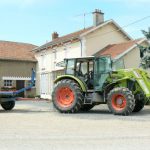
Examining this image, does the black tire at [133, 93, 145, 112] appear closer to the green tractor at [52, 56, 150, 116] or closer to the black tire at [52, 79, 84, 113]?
the green tractor at [52, 56, 150, 116]

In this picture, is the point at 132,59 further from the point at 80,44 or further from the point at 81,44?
the point at 80,44

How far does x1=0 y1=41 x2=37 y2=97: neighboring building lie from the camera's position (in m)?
42.6

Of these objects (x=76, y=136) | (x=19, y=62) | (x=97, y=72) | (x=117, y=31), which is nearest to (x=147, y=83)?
(x=97, y=72)

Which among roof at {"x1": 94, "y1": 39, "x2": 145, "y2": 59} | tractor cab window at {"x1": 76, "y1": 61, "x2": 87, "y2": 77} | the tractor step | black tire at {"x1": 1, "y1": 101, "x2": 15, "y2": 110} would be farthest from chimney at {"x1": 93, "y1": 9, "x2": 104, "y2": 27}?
the tractor step

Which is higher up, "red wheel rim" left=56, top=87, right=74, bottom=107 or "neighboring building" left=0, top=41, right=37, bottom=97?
"neighboring building" left=0, top=41, right=37, bottom=97

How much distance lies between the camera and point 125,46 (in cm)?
3400

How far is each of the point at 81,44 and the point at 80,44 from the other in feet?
0.58

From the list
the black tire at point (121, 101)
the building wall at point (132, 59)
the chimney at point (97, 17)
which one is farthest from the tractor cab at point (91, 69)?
the chimney at point (97, 17)

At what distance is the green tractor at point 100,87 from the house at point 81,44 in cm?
1542

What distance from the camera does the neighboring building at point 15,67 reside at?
4256 cm

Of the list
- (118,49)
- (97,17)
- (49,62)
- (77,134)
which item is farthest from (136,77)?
(49,62)

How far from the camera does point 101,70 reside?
19.2 m

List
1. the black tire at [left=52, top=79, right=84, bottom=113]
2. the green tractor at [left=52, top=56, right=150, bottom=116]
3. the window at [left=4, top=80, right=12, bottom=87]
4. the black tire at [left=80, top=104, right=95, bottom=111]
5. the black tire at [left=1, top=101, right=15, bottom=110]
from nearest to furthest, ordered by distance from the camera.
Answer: the green tractor at [left=52, top=56, right=150, bottom=116], the black tire at [left=52, top=79, right=84, bottom=113], the black tire at [left=80, top=104, right=95, bottom=111], the black tire at [left=1, top=101, right=15, bottom=110], the window at [left=4, top=80, right=12, bottom=87]

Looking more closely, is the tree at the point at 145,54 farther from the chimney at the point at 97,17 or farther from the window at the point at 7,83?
the window at the point at 7,83
